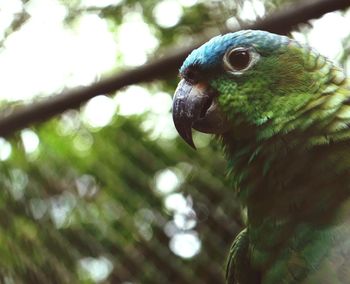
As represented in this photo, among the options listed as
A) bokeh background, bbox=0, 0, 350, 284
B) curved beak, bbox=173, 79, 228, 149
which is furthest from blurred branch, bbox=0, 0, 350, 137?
curved beak, bbox=173, 79, 228, 149

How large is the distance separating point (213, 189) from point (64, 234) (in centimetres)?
48

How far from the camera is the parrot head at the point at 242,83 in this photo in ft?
3.70

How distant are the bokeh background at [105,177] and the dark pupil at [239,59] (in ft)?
1.84

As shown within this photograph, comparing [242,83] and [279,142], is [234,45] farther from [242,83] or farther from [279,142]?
[279,142]

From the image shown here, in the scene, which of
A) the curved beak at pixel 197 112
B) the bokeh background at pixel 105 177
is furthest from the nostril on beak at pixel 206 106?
the bokeh background at pixel 105 177

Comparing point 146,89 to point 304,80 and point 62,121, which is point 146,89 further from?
point 304,80

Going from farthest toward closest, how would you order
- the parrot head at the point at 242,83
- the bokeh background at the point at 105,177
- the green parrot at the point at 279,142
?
the bokeh background at the point at 105,177
the parrot head at the point at 242,83
the green parrot at the point at 279,142

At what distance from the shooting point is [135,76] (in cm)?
152

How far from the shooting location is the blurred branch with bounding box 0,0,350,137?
4.40ft

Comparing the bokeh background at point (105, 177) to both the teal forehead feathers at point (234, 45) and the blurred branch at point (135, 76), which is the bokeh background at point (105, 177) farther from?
the teal forehead feathers at point (234, 45)

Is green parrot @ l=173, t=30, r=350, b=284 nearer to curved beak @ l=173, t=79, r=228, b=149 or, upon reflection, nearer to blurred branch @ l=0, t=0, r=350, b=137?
curved beak @ l=173, t=79, r=228, b=149

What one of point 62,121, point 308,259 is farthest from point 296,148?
point 62,121

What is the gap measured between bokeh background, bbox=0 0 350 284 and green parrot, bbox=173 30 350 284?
22.1 inches

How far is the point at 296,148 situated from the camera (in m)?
1.08
